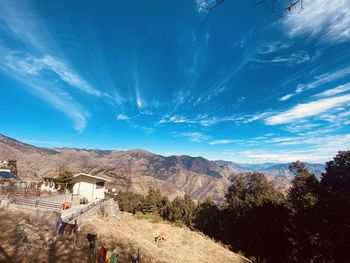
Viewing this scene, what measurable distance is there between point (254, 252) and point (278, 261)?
4.62 m

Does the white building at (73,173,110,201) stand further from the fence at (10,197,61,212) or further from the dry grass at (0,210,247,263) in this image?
the dry grass at (0,210,247,263)

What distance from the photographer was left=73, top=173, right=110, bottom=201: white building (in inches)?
1715

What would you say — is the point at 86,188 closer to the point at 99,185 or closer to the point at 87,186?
the point at 87,186

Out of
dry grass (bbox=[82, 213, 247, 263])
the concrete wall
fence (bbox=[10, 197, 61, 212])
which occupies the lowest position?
dry grass (bbox=[82, 213, 247, 263])

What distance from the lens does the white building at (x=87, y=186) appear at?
4356 cm

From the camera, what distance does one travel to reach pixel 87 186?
45.1 m

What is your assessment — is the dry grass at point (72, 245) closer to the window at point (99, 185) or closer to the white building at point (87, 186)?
the white building at point (87, 186)

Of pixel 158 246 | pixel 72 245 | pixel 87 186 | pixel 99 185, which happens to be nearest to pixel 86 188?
pixel 87 186

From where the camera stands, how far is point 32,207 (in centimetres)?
2406

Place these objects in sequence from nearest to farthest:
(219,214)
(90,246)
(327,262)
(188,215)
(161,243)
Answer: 1. (90,246)
2. (327,262)
3. (161,243)
4. (219,214)
5. (188,215)

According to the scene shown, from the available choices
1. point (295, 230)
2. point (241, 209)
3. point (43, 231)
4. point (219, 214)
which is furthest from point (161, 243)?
point (219, 214)

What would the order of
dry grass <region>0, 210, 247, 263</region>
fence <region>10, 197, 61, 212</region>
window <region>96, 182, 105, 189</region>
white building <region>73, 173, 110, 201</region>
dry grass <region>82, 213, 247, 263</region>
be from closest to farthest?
dry grass <region>0, 210, 247, 263</region> < dry grass <region>82, 213, 247, 263</region> < fence <region>10, 197, 61, 212</region> < white building <region>73, 173, 110, 201</region> < window <region>96, 182, 105, 189</region>

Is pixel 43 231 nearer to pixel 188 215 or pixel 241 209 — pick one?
pixel 241 209

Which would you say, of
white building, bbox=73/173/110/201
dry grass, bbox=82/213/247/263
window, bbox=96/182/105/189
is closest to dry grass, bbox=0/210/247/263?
dry grass, bbox=82/213/247/263
